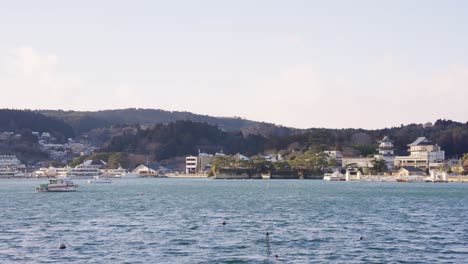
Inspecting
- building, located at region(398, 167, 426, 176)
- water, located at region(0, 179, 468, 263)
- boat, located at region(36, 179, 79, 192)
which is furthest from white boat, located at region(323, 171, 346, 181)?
water, located at region(0, 179, 468, 263)

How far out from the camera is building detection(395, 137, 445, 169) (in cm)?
19012

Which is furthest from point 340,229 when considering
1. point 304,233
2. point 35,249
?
point 35,249

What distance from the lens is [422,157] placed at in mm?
193250

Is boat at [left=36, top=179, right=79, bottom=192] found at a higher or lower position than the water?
higher

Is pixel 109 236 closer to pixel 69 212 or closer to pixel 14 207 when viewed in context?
pixel 69 212

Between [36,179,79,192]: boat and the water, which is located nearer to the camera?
the water

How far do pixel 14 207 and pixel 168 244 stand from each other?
109ft

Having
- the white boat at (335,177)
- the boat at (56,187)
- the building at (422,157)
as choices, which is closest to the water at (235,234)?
the boat at (56,187)

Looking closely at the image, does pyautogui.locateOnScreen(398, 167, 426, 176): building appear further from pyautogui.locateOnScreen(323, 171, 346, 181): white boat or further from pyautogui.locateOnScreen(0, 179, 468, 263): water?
pyautogui.locateOnScreen(0, 179, 468, 263): water

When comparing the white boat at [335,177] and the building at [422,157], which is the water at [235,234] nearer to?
the white boat at [335,177]

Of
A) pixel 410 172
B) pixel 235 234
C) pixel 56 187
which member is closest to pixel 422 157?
pixel 410 172

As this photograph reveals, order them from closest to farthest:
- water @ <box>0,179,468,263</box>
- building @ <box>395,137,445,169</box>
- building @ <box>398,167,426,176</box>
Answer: water @ <box>0,179,468,263</box>
building @ <box>398,167,426,176</box>
building @ <box>395,137,445,169</box>

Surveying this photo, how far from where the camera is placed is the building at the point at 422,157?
190m

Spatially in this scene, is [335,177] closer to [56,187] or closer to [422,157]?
[422,157]
